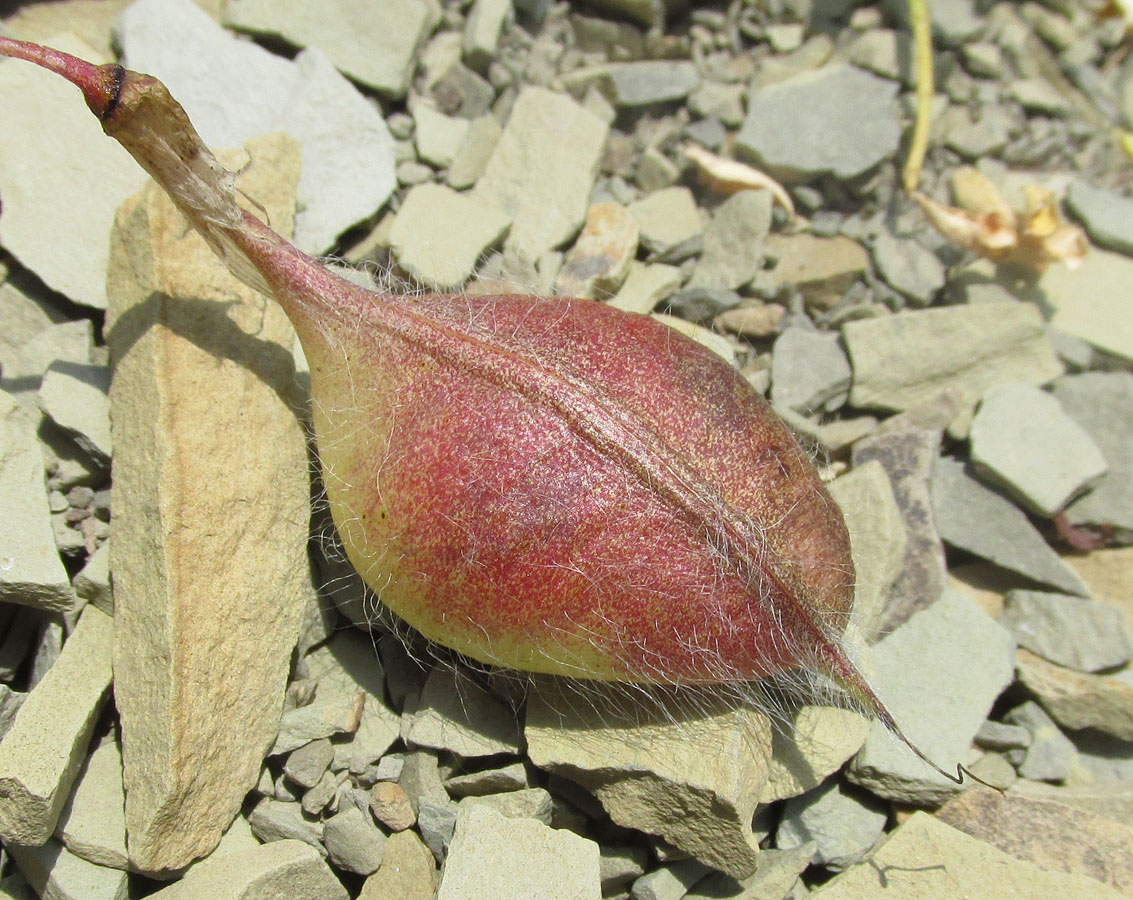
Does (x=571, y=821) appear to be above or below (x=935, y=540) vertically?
below

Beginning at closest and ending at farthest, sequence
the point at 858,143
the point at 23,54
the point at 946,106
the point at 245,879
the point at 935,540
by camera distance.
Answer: the point at 23,54, the point at 245,879, the point at 935,540, the point at 858,143, the point at 946,106

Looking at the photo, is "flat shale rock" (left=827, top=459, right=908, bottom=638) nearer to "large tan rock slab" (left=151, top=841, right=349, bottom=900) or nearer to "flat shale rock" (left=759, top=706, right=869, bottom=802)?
"flat shale rock" (left=759, top=706, right=869, bottom=802)

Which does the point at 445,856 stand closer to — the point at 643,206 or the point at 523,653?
the point at 523,653

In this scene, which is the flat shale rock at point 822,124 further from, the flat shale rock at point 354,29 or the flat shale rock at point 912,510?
the flat shale rock at point 354,29

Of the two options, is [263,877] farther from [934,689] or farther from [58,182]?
[58,182]

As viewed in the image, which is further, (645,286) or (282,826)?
(645,286)

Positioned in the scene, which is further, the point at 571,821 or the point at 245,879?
the point at 571,821

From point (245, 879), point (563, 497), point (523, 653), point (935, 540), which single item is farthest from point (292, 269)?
point (935, 540)

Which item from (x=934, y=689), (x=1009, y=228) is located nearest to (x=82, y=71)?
(x=934, y=689)
